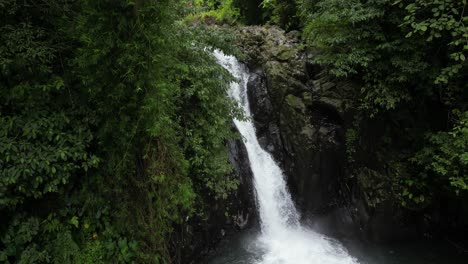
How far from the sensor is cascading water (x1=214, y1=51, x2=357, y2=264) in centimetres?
661

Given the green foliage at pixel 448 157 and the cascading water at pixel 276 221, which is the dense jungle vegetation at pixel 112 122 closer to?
the green foliage at pixel 448 157

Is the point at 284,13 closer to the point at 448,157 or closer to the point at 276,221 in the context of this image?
the point at 448,157

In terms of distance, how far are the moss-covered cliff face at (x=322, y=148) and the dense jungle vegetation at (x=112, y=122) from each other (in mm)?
1497

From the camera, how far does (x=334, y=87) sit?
755cm

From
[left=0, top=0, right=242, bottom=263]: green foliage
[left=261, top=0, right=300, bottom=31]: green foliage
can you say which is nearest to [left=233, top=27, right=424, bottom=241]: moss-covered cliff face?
[left=261, top=0, right=300, bottom=31]: green foliage

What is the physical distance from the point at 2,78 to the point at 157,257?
329cm

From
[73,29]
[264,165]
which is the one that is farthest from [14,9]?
[264,165]

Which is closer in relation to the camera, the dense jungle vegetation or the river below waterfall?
the dense jungle vegetation

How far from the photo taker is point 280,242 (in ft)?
23.6

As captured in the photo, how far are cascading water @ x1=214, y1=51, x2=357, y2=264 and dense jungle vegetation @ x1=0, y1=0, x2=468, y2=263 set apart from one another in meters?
1.77

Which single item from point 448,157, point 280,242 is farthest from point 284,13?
point 280,242

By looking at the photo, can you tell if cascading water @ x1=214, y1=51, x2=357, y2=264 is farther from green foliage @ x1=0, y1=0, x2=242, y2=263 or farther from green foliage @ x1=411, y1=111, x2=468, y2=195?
green foliage @ x1=0, y1=0, x2=242, y2=263

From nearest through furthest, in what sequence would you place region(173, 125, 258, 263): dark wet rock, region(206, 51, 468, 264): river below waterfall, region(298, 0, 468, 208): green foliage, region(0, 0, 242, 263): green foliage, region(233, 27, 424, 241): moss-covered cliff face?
region(0, 0, 242, 263): green foliage, region(173, 125, 258, 263): dark wet rock, region(298, 0, 468, 208): green foliage, region(206, 51, 468, 264): river below waterfall, region(233, 27, 424, 241): moss-covered cliff face

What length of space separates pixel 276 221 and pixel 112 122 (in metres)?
5.10
